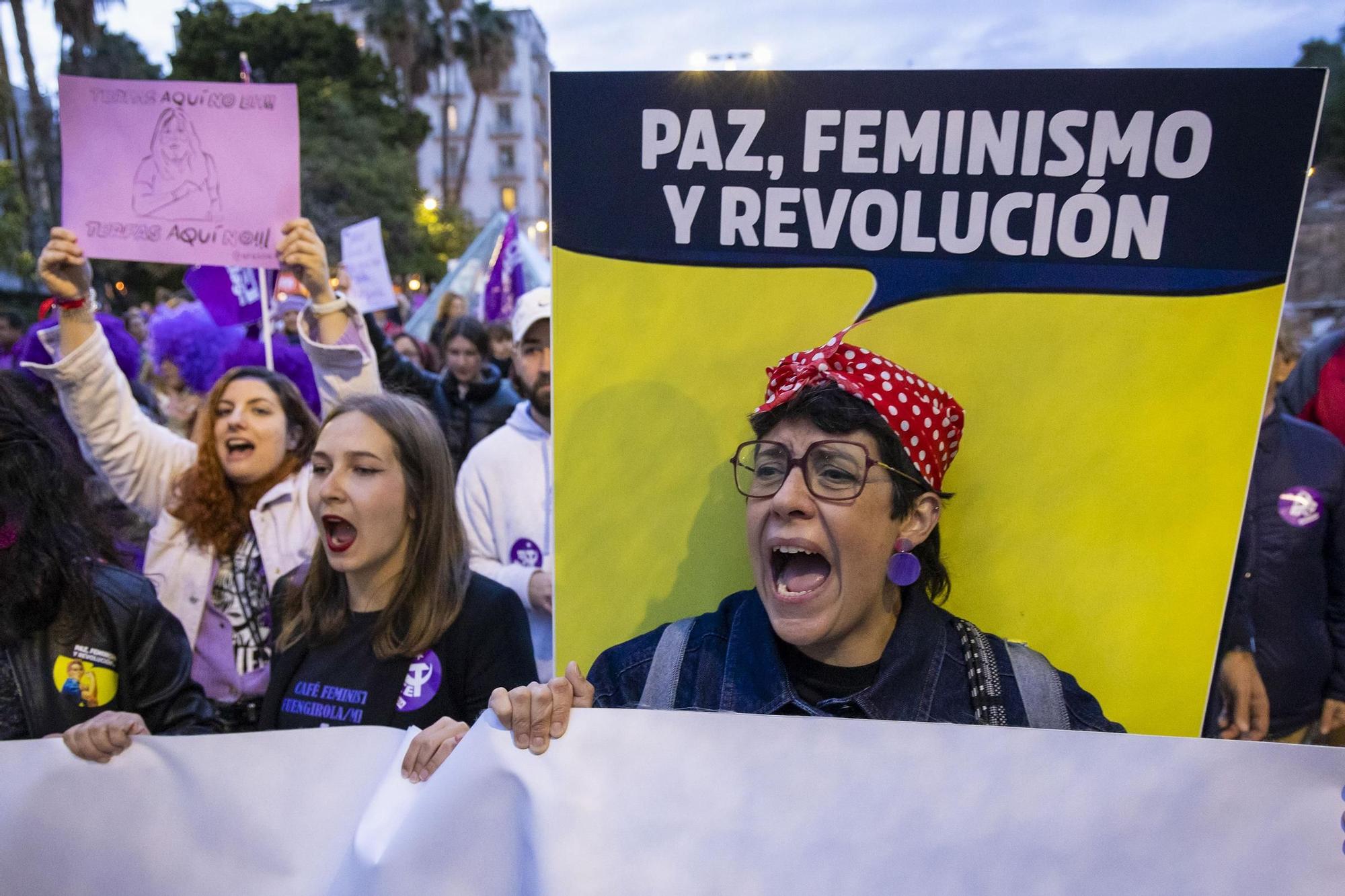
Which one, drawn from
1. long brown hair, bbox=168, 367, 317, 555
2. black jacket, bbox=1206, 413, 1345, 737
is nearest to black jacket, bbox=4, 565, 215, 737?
long brown hair, bbox=168, 367, 317, 555

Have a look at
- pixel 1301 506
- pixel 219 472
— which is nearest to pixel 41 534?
pixel 219 472

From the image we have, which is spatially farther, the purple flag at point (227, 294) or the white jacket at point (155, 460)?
the purple flag at point (227, 294)

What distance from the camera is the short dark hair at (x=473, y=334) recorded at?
528 cm

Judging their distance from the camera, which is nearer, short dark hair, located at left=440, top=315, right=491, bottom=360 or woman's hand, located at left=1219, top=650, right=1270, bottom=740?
woman's hand, located at left=1219, top=650, right=1270, bottom=740

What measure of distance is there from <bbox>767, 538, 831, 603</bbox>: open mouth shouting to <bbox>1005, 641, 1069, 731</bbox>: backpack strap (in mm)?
347

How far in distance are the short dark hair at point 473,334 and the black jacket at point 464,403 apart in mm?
204

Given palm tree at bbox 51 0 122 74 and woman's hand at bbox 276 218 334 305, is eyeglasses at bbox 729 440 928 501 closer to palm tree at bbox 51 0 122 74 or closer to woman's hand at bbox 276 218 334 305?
woman's hand at bbox 276 218 334 305

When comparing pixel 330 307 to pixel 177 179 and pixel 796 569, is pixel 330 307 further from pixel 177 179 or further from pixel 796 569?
pixel 796 569

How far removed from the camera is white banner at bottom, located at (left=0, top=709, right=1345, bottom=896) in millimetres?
1343

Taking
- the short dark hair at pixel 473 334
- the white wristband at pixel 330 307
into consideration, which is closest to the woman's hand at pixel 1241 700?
the white wristband at pixel 330 307

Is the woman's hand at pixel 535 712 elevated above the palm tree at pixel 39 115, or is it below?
below

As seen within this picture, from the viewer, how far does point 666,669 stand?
5.36 ft

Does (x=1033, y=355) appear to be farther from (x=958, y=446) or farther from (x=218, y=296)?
(x=218, y=296)

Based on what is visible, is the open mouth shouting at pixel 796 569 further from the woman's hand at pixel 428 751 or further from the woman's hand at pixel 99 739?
the woman's hand at pixel 99 739
